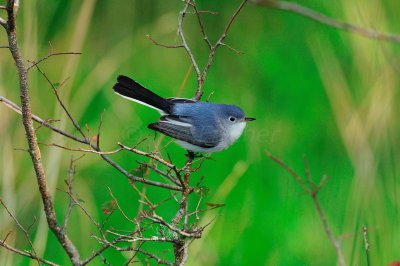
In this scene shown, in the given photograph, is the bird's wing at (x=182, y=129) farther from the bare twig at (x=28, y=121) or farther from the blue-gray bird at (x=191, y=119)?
the bare twig at (x=28, y=121)

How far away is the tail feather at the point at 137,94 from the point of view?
219 cm

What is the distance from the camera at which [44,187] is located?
5.28 feet

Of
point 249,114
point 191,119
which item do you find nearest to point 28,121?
point 191,119

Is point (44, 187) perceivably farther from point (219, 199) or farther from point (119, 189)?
point (119, 189)

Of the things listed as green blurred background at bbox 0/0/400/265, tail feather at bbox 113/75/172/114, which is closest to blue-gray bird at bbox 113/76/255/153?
tail feather at bbox 113/75/172/114

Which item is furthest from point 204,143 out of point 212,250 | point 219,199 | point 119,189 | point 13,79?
point 13,79

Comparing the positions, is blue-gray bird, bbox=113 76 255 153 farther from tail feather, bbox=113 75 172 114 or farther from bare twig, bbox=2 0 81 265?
bare twig, bbox=2 0 81 265

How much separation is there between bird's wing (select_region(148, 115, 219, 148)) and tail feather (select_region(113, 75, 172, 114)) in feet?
0.17

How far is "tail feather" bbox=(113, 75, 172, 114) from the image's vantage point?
2.19 meters

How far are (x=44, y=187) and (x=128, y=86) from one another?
0.67 m

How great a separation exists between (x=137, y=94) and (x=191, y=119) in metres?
0.21

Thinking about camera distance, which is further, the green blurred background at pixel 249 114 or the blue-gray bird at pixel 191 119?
the green blurred background at pixel 249 114

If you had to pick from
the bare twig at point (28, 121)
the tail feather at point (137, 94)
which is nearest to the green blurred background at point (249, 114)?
the tail feather at point (137, 94)

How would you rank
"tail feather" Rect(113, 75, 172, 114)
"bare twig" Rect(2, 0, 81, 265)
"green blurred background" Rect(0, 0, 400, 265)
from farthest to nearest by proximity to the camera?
"green blurred background" Rect(0, 0, 400, 265), "tail feather" Rect(113, 75, 172, 114), "bare twig" Rect(2, 0, 81, 265)
